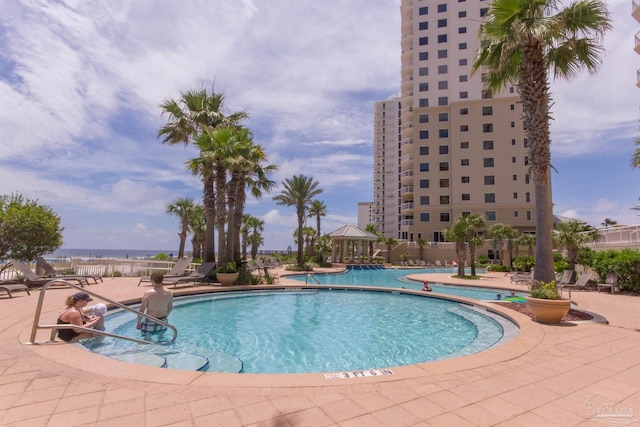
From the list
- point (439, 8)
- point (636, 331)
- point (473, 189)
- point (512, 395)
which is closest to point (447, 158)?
point (473, 189)

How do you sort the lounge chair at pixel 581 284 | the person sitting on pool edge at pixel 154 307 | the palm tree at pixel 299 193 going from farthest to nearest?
the palm tree at pixel 299 193 → the lounge chair at pixel 581 284 → the person sitting on pool edge at pixel 154 307

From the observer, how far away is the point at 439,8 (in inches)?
1864

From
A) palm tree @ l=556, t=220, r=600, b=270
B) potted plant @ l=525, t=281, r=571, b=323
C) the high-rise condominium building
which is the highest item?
the high-rise condominium building

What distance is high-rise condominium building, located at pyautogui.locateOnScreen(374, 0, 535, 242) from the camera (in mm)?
42625

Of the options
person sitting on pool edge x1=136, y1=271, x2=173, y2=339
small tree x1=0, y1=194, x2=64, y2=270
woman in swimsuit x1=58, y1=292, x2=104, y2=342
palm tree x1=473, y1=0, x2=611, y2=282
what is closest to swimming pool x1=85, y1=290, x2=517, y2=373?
woman in swimsuit x1=58, y1=292, x2=104, y2=342

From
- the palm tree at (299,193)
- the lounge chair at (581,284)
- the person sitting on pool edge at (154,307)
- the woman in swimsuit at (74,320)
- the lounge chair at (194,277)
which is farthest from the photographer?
the palm tree at (299,193)

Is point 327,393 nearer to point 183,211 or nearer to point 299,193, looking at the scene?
point 299,193

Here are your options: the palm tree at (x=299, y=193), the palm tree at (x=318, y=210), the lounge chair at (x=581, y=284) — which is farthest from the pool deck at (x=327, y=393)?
the palm tree at (x=318, y=210)

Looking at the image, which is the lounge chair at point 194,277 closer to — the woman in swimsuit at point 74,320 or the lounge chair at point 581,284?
the woman in swimsuit at point 74,320

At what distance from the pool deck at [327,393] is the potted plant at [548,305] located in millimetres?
1891

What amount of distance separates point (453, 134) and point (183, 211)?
35463mm

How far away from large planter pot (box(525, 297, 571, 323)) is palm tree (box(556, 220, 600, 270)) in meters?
12.2

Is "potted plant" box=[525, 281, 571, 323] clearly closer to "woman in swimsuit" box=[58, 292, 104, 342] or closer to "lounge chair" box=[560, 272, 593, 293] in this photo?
"woman in swimsuit" box=[58, 292, 104, 342]

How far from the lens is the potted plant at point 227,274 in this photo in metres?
13.9
